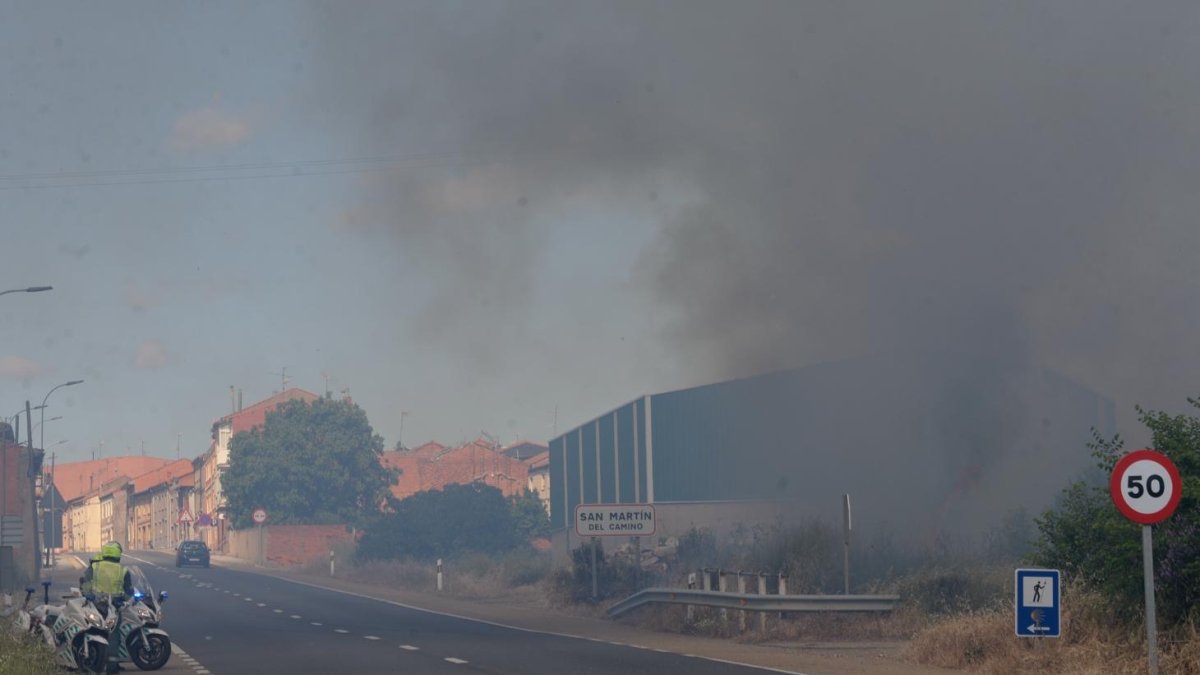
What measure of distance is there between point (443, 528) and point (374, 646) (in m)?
43.8

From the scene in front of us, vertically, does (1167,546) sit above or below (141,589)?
above

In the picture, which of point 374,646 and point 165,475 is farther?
point 165,475

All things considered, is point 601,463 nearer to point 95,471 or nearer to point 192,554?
point 192,554

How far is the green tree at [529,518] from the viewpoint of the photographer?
223ft

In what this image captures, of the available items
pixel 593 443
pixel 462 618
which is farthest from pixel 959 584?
pixel 593 443

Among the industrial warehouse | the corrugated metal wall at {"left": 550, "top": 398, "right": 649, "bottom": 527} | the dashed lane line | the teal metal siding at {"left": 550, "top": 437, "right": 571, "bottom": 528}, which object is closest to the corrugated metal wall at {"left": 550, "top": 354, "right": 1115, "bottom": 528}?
the industrial warehouse

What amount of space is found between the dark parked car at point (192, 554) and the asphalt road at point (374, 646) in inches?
1332

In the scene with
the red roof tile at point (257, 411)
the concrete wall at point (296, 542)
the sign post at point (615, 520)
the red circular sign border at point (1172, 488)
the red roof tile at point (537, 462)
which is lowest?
the concrete wall at point (296, 542)

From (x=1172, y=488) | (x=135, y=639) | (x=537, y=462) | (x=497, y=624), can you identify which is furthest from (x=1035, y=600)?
(x=537, y=462)

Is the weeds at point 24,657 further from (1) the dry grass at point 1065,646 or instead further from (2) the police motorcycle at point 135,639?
(1) the dry grass at point 1065,646

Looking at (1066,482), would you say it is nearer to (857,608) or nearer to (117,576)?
(857,608)

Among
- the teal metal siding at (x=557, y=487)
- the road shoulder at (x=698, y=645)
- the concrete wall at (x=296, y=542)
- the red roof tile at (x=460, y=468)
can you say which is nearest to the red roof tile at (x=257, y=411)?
the red roof tile at (x=460, y=468)

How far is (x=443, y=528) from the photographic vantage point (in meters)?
64.2

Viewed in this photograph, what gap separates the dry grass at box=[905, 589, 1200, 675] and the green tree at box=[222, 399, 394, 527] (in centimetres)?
6827
